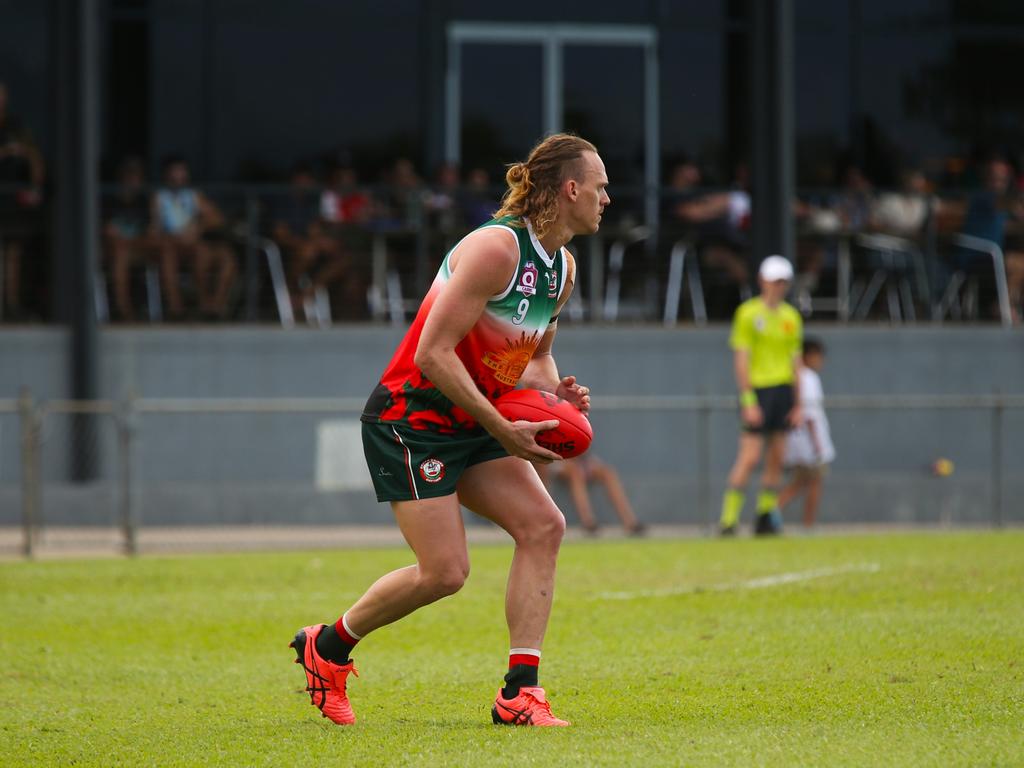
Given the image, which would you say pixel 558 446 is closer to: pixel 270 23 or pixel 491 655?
pixel 491 655

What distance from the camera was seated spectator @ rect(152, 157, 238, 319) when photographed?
16.8 metres

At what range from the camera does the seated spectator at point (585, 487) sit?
14.7m

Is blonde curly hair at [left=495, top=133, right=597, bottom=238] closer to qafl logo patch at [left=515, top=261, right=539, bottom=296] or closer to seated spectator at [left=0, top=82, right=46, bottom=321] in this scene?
qafl logo patch at [left=515, top=261, right=539, bottom=296]

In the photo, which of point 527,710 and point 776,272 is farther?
point 776,272

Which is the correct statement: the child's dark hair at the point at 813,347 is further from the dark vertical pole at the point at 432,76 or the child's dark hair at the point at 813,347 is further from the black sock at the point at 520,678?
the black sock at the point at 520,678

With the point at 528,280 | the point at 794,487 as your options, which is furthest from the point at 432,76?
the point at 528,280

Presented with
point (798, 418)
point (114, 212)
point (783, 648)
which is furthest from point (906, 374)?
point (783, 648)

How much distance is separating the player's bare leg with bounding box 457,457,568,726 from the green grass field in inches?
5.6

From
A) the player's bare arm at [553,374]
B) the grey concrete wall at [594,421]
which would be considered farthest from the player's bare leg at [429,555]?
the grey concrete wall at [594,421]

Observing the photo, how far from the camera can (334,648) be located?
19.0ft

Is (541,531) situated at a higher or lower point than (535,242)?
lower

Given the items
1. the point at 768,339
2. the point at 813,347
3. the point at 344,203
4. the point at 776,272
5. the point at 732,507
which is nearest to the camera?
the point at 776,272

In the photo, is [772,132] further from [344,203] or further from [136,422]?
[136,422]

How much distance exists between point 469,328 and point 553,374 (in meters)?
0.63
